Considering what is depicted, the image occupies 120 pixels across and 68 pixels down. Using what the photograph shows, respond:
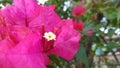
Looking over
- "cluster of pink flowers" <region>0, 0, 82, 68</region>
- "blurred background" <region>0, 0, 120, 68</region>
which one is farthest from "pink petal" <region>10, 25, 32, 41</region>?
"blurred background" <region>0, 0, 120, 68</region>

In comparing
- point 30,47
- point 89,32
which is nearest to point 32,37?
point 30,47

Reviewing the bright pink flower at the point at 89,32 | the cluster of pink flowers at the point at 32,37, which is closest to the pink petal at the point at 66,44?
the cluster of pink flowers at the point at 32,37

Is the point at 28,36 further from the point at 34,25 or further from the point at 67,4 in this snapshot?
the point at 67,4

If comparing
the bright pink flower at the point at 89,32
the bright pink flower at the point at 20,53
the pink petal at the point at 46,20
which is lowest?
the bright pink flower at the point at 20,53

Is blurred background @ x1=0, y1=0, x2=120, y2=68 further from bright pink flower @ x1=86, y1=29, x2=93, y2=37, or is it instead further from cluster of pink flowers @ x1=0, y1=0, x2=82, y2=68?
cluster of pink flowers @ x1=0, y1=0, x2=82, y2=68

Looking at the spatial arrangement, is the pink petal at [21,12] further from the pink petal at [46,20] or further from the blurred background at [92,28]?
the blurred background at [92,28]

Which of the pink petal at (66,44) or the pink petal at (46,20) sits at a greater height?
the pink petal at (46,20)

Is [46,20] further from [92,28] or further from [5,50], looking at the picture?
[92,28]

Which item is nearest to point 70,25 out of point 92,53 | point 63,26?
point 63,26
